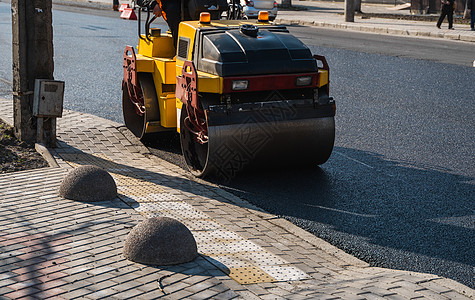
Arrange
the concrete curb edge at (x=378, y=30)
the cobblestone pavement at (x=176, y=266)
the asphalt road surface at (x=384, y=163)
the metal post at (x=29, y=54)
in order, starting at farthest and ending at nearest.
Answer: the concrete curb edge at (x=378, y=30) < the metal post at (x=29, y=54) < the asphalt road surface at (x=384, y=163) < the cobblestone pavement at (x=176, y=266)

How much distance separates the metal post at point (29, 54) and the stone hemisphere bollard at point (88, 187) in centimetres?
254

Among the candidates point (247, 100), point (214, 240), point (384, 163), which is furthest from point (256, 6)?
point (214, 240)

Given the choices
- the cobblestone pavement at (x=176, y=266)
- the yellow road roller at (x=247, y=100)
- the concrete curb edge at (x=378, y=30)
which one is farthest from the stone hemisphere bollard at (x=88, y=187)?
the concrete curb edge at (x=378, y=30)

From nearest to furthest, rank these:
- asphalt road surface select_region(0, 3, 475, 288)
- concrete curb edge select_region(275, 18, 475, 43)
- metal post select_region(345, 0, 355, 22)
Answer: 1. asphalt road surface select_region(0, 3, 475, 288)
2. concrete curb edge select_region(275, 18, 475, 43)
3. metal post select_region(345, 0, 355, 22)

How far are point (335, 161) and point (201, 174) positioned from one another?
1854 millimetres

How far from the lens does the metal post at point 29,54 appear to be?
8992mm

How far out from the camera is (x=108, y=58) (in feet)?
60.1

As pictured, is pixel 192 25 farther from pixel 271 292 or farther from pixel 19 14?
pixel 271 292

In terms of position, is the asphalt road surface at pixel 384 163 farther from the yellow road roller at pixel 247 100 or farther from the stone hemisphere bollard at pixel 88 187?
the stone hemisphere bollard at pixel 88 187

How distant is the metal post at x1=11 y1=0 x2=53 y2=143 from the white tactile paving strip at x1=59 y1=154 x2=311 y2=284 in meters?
1.83

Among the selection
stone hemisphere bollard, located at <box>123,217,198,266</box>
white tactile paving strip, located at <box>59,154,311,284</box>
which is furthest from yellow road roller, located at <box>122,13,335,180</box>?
stone hemisphere bollard, located at <box>123,217,198,266</box>

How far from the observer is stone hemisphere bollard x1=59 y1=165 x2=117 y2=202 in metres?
6.82

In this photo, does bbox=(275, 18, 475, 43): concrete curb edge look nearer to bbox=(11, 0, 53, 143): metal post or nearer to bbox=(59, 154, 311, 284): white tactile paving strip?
bbox=(11, 0, 53, 143): metal post

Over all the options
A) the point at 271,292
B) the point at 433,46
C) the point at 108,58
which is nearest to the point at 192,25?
the point at 271,292
